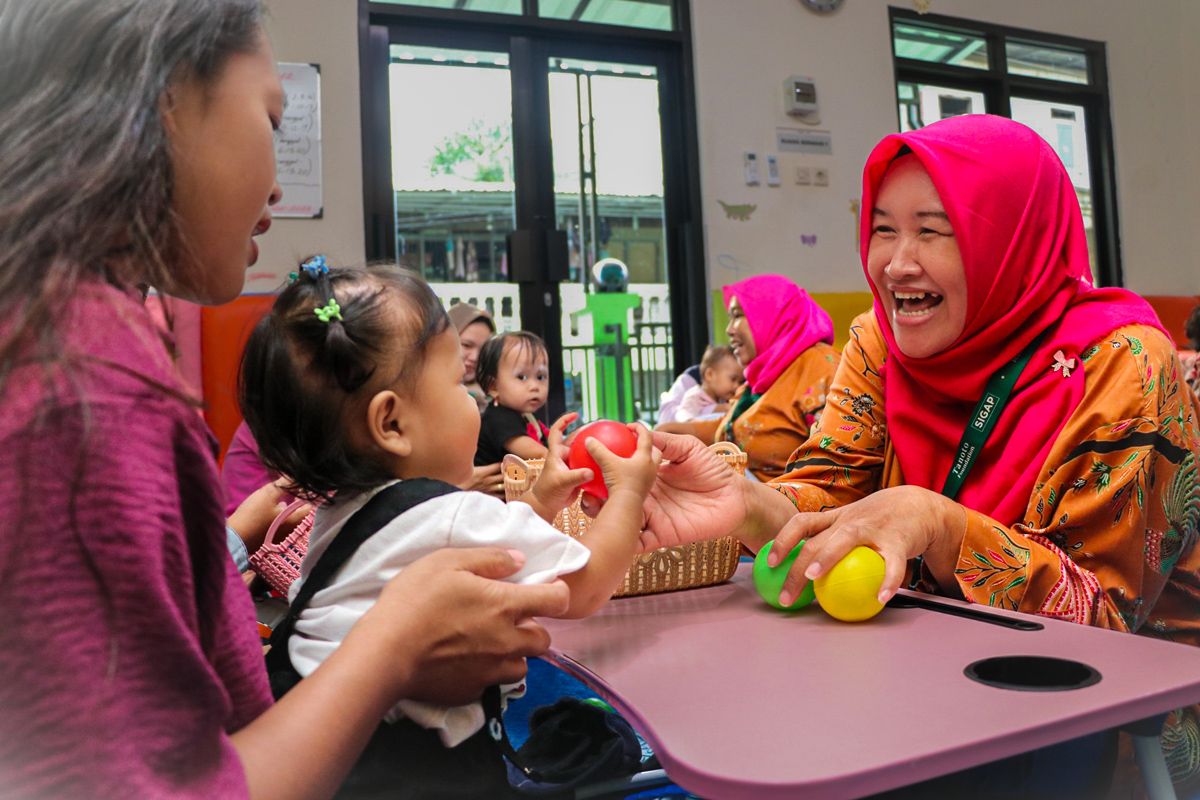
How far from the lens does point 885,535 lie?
1047 mm

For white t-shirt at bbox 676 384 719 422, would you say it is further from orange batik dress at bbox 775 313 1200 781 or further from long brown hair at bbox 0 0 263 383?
long brown hair at bbox 0 0 263 383

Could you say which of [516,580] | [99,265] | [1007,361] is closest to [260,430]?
Answer: [516,580]

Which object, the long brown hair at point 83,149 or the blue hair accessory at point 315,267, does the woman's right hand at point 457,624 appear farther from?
the blue hair accessory at point 315,267

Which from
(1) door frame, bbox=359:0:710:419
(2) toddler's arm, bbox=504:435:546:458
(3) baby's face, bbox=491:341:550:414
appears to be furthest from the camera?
(1) door frame, bbox=359:0:710:419

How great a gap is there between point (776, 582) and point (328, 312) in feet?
2.04

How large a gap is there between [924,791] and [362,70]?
14.6ft

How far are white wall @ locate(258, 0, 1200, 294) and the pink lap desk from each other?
381 cm

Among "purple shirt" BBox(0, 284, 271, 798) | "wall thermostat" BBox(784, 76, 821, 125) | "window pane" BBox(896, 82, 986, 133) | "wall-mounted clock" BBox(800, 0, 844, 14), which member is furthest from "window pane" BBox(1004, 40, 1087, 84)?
"purple shirt" BBox(0, 284, 271, 798)

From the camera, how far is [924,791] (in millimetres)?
756

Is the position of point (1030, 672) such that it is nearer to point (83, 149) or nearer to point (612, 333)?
point (83, 149)

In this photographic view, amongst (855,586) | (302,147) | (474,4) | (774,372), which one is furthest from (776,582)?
(474,4)

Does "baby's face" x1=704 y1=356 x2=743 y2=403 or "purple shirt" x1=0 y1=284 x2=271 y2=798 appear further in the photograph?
"baby's face" x1=704 y1=356 x2=743 y2=403

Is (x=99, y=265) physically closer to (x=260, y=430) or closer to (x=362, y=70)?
(x=260, y=430)

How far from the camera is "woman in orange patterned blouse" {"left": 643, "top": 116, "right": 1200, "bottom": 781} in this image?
1109 millimetres
